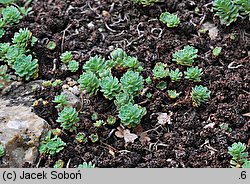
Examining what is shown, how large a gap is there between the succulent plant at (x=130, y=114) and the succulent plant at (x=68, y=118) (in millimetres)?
274

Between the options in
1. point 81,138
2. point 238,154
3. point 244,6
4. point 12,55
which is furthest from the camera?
point 244,6

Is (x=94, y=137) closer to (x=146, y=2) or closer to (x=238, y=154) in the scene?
(x=238, y=154)

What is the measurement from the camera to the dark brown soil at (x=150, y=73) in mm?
3135

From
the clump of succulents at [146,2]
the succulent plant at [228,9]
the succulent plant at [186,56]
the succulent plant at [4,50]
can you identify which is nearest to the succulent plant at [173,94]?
the succulent plant at [186,56]

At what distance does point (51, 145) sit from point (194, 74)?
1021 mm

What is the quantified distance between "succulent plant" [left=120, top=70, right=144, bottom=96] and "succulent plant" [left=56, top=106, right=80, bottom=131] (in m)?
0.36

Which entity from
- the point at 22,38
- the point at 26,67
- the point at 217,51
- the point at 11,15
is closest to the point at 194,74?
the point at 217,51

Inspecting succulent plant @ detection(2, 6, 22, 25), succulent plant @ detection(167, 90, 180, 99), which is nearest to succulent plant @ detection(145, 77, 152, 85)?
succulent plant @ detection(167, 90, 180, 99)

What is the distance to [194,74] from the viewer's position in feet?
11.3

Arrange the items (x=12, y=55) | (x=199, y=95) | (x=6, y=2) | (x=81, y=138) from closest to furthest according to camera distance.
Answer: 1. (x=81, y=138)
2. (x=199, y=95)
3. (x=12, y=55)
4. (x=6, y=2)

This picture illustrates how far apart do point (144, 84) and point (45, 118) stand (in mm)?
687

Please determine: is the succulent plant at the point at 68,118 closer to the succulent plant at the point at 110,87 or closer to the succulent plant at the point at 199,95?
the succulent plant at the point at 110,87

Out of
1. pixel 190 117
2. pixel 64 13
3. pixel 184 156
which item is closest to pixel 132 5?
pixel 64 13

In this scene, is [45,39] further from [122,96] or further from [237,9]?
[237,9]
